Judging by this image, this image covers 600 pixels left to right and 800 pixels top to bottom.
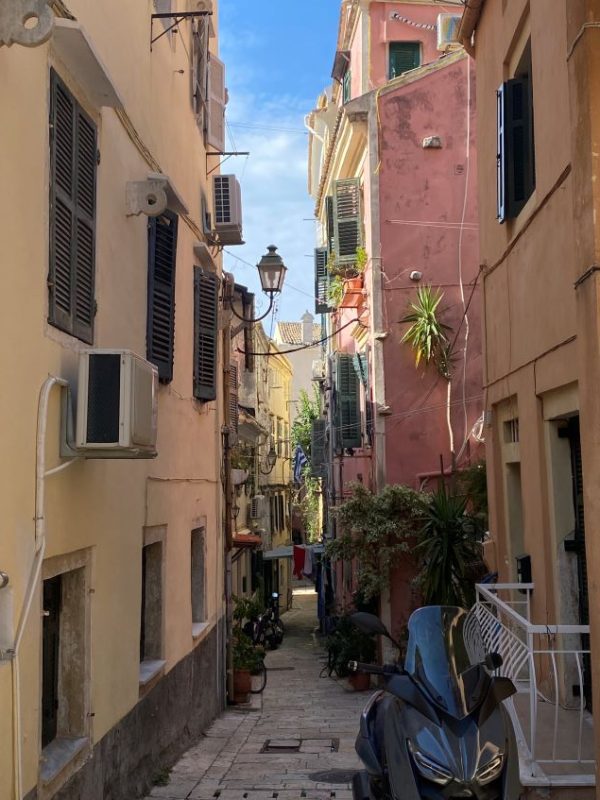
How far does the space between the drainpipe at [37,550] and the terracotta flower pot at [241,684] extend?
387 inches

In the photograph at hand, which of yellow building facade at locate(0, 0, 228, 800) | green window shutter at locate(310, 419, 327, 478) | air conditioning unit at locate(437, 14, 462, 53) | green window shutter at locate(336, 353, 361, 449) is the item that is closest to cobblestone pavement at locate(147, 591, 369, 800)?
yellow building facade at locate(0, 0, 228, 800)

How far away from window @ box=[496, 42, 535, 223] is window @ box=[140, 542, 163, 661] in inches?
199

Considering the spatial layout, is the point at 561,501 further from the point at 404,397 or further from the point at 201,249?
the point at 404,397

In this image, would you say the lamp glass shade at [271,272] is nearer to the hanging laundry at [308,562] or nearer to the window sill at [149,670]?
the window sill at [149,670]

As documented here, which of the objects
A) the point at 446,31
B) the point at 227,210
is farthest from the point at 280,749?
the point at 446,31

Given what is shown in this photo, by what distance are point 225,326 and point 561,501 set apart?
8011 mm

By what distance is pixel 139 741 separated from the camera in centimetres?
816

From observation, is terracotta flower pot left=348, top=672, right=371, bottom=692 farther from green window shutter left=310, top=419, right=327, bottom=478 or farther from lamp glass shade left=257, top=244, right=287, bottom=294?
green window shutter left=310, top=419, right=327, bottom=478

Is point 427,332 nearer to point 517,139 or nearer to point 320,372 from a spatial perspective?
point 517,139

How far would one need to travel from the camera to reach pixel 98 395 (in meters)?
5.88

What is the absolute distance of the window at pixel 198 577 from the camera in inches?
492

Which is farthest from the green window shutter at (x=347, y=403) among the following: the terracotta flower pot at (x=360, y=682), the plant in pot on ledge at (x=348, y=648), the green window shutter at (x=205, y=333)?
the green window shutter at (x=205, y=333)

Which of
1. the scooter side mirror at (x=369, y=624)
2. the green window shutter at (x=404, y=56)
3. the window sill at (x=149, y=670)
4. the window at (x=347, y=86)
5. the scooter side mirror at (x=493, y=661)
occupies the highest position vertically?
the window at (x=347, y=86)

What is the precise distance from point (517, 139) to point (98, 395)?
5043 mm
